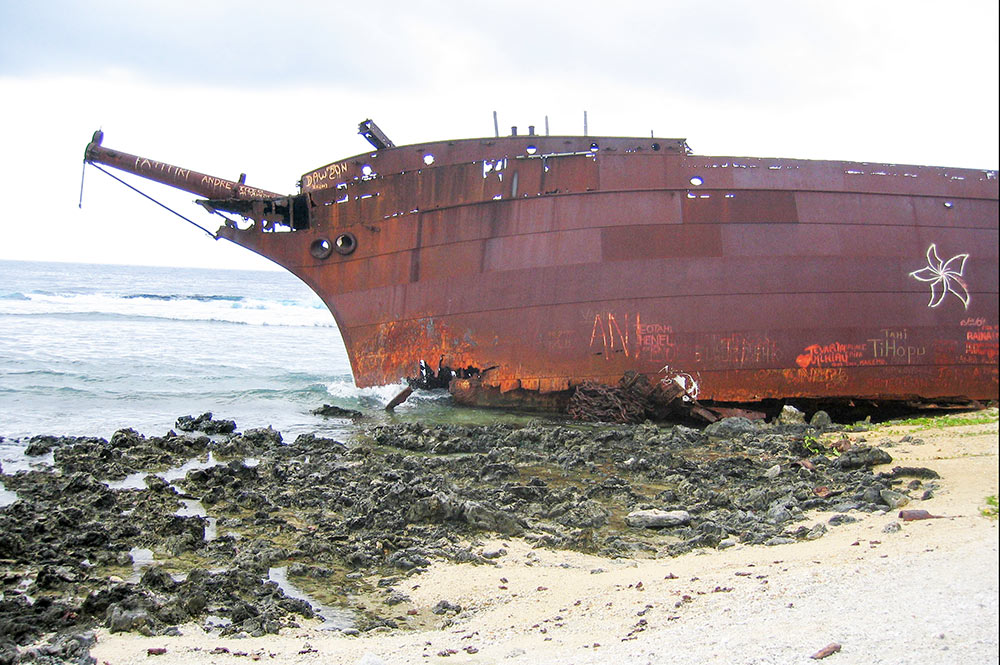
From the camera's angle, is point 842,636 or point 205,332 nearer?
point 842,636

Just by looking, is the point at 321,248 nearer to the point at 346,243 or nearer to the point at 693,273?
the point at 346,243

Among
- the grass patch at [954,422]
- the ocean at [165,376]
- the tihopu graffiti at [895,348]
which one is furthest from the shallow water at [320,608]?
the tihopu graffiti at [895,348]

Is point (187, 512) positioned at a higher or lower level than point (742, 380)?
lower

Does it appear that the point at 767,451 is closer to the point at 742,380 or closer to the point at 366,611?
the point at 742,380

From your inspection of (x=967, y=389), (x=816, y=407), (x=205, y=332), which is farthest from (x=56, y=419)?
(x=205, y=332)

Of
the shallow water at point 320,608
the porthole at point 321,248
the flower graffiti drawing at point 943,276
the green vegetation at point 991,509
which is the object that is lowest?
the shallow water at point 320,608

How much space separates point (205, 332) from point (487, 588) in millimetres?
26669

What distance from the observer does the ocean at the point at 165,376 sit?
34.6ft

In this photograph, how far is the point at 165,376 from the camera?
51.8 ft

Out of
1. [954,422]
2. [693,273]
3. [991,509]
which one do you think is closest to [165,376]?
[693,273]

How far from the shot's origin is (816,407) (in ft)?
33.4

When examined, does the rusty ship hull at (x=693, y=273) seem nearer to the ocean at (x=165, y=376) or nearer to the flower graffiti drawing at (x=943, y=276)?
the flower graffiti drawing at (x=943, y=276)

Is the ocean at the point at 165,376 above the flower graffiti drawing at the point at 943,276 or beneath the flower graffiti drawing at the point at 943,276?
beneath

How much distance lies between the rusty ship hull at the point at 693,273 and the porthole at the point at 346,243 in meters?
0.99
